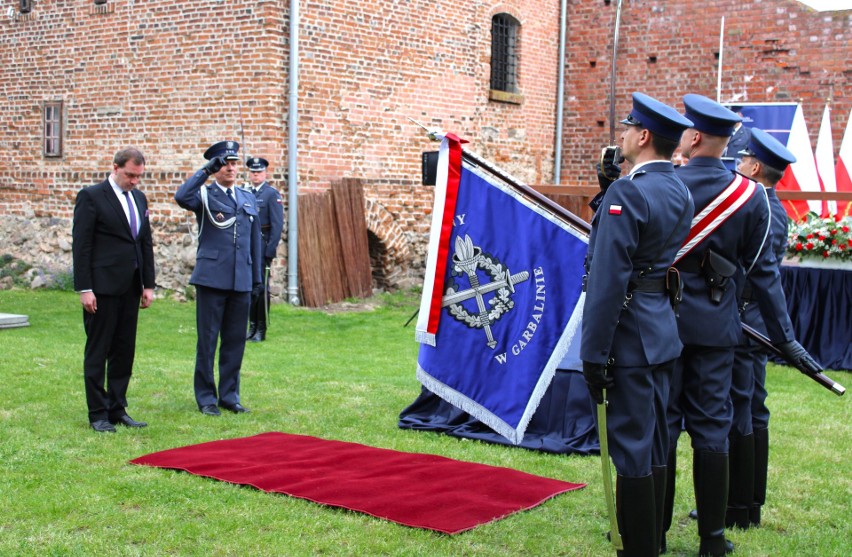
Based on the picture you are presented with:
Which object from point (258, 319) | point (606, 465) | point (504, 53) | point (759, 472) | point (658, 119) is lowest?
point (258, 319)

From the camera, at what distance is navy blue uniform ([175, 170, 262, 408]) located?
24.0 feet

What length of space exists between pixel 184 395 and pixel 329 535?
3.60 meters

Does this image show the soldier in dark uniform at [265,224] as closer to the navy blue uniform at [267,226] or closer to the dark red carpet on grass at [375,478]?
the navy blue uniform at [267,226]

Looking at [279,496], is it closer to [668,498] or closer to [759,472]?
[668,498]

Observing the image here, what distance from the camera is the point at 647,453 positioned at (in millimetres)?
3967

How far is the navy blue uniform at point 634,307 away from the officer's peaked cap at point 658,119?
5.2 inches

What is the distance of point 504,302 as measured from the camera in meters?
6.21

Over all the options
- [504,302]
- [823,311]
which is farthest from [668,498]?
[823,311]

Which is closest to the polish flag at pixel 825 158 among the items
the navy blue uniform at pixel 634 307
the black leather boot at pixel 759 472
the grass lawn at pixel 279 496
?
the grass lawn at pixel 279 496

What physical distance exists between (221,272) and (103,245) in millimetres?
929

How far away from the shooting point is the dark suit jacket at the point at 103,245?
21.6 ft

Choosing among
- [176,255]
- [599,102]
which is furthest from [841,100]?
[176,255]

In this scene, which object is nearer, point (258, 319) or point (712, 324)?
point (712, 324)

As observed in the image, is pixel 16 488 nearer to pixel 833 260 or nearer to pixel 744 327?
pixel 744 327
